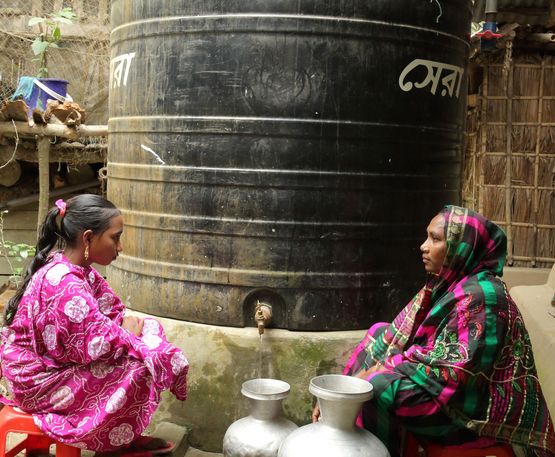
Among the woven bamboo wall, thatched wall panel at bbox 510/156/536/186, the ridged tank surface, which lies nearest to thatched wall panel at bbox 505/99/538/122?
the woven bamboo wall

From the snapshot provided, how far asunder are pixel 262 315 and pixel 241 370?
337 mm

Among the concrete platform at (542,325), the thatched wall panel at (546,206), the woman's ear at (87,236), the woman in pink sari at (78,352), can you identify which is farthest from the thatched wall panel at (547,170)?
the woman's ear at (87,236)

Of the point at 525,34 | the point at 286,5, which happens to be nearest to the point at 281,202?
the point at 286,5

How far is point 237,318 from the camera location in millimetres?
3848

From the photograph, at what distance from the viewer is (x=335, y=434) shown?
2.60m

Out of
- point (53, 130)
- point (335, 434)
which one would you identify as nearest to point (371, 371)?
point (335, 434)

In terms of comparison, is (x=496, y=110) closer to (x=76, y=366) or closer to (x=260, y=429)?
(x=260, y=429)

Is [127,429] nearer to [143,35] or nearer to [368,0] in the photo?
[143,35]

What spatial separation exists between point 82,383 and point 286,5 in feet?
7.35

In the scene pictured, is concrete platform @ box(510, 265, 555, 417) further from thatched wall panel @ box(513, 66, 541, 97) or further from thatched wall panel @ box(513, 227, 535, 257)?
thatched wall panel @ box(513, 66, 541, 97)

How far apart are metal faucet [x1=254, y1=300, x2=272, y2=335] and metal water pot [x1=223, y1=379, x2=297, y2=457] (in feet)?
2.42

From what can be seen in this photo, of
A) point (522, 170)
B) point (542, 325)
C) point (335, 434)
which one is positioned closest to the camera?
point (335, 434)

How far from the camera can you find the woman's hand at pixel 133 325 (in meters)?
3.20

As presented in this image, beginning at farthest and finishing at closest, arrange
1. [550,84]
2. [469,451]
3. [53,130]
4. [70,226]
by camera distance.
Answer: [550,84] → [53,130] → [70,226] → [469,451]
